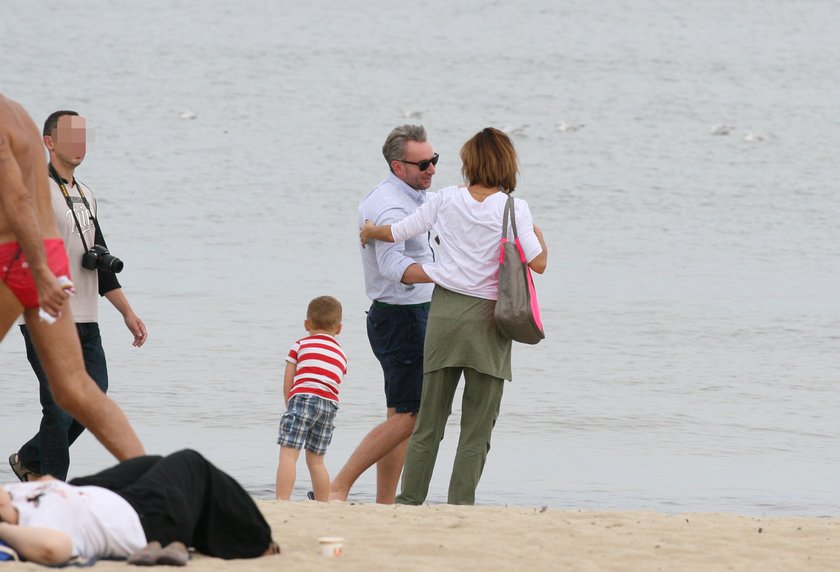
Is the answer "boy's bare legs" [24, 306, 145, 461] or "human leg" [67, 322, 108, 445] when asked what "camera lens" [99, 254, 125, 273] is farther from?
"boy's bare legs" [24, 306, 145, 461]

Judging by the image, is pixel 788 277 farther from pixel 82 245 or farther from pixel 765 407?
pixel 82 245

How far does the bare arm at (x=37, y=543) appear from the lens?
3938 mm

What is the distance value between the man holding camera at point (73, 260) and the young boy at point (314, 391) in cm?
87

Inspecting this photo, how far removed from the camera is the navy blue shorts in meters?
6.16

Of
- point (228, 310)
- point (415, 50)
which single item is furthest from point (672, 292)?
point (415, 50)

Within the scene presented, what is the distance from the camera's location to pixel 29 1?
5009 centimetres

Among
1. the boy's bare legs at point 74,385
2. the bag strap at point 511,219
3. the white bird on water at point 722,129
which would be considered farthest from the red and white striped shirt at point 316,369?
the white bird on water at point 722,129

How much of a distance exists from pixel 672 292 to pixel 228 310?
5657 mm

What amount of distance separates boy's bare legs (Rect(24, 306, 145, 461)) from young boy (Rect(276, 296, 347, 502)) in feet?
5.12

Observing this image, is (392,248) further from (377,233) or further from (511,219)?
(511,219)

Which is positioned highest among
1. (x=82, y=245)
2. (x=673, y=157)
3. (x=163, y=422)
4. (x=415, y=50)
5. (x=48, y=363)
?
(x=415, y=50)

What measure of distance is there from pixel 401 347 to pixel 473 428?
56 centimetres

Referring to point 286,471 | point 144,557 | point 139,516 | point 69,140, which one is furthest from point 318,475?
point 144,557

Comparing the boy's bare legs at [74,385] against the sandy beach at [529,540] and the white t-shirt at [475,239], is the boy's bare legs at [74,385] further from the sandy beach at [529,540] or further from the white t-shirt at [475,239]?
the white t-shirt at [475,239]
